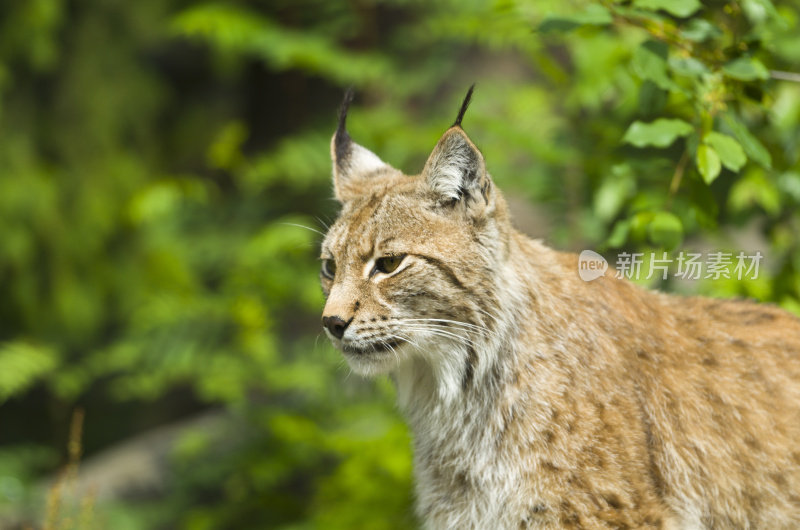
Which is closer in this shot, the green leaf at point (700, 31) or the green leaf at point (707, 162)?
the green leaf at point (707, 162)

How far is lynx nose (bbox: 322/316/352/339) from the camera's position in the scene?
9.32 ft

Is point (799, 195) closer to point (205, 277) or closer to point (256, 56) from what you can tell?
point (205, 277)

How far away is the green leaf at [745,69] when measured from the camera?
2.93 m

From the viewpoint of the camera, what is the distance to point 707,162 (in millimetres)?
2881

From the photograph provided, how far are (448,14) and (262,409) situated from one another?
3214 millimetres

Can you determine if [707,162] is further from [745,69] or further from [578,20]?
[578,20]

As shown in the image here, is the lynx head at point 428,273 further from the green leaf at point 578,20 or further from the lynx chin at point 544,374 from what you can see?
the green leaf at point 578,20

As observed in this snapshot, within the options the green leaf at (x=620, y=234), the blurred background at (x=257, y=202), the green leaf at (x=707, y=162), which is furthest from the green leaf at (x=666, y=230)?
the blurred background at (x=257, y=202)

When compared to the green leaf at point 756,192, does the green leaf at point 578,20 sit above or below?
above

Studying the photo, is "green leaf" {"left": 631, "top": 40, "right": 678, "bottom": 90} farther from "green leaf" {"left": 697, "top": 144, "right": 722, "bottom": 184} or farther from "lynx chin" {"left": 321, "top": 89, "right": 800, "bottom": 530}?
"lynx chin" {"left": 321, "top": 89, "right": 800, "bottom": 530}

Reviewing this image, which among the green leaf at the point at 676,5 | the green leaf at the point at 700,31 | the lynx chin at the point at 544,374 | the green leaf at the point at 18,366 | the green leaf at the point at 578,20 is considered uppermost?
the green leaf at the point at 700,31

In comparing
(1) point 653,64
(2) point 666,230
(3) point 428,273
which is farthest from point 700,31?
(3) point 428,273

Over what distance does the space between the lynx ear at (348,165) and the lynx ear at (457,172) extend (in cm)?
45

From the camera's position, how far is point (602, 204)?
12.9 ft
